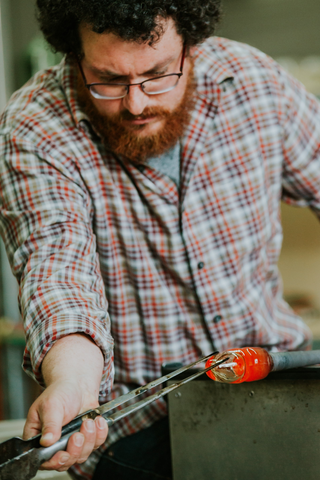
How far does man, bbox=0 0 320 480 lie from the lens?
0.83 meters

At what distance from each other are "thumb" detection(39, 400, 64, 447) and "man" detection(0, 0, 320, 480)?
20cm

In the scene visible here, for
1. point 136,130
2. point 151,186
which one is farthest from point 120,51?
point 151,186

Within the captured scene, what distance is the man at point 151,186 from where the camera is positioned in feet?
2.73

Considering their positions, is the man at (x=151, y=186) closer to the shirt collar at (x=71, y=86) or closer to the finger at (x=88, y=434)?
the shirt collar at (x=71, y=86)

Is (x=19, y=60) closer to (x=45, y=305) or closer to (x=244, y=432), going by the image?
(x=45, y=305)

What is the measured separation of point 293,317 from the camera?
A: 47.8 inches

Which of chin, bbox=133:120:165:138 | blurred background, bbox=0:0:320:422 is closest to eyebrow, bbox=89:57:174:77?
chin, bbox=133:120:165:138

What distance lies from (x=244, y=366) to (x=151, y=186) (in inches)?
18.3

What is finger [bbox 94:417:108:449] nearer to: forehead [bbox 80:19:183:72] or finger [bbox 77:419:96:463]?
finger [bbox 77:419:96:463]

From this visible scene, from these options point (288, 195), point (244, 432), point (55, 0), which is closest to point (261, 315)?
point (288, 195)

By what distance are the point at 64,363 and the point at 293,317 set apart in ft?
2.36

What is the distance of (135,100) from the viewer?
870 mm

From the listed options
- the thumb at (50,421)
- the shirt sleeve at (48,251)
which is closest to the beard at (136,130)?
the shirt sleeve at (48,251)

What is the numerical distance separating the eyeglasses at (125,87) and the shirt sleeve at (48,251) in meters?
0.15
